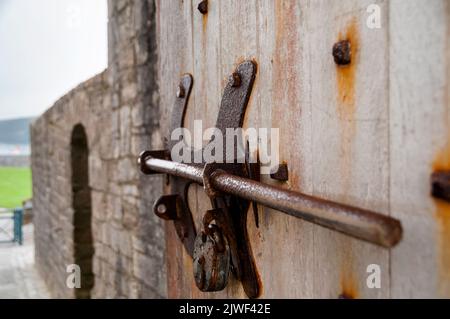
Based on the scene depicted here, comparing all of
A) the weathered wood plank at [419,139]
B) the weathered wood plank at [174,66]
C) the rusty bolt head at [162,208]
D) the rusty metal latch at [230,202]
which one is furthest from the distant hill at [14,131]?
the weathered wood plank at [419,139]

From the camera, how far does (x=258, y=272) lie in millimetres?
917

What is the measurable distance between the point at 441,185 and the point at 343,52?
26 centimetres

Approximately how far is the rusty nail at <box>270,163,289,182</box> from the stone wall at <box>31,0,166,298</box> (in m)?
1.00

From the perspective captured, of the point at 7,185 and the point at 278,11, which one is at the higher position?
the point at 278,11

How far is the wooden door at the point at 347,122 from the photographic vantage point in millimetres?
557

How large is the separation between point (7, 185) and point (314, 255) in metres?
16.2

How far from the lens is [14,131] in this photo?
34000mm

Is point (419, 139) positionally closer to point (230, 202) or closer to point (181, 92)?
point (230, 202)

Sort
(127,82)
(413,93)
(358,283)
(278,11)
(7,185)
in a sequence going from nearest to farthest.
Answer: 1. (413,93)
2. (358,283)
3. (278,11)
4. (127,82)
5. (7,185)

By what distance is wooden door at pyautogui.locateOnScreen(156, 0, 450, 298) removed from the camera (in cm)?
56

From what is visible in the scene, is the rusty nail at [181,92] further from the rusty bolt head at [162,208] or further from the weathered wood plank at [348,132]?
the weathered wood plank at [348,132]
